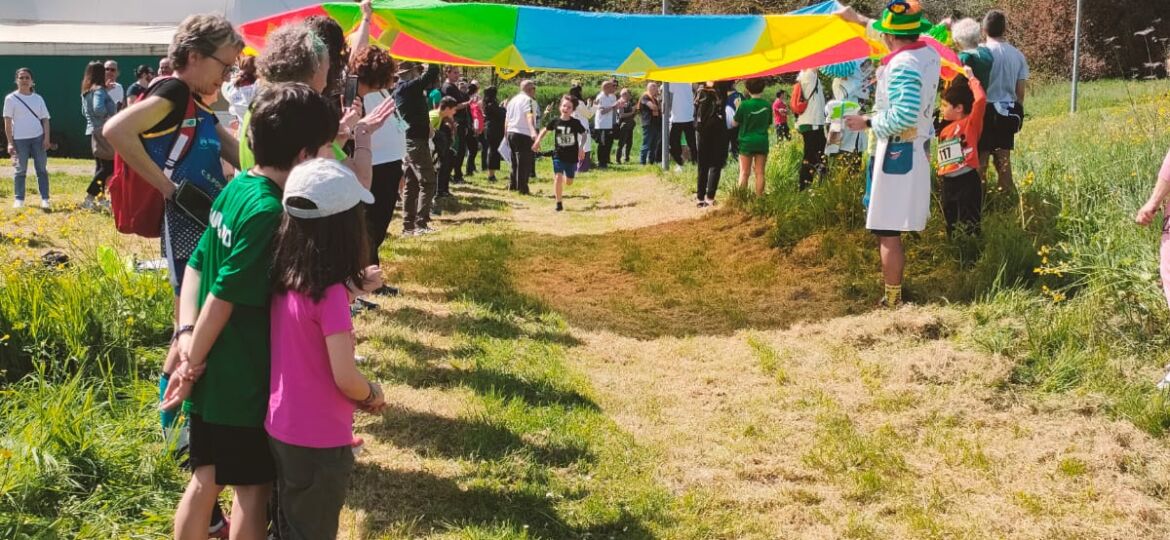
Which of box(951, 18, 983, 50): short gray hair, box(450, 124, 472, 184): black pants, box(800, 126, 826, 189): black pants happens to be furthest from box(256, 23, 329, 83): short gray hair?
box(450, 124, 472, 184): black pants

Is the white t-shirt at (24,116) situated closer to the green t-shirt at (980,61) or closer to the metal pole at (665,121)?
the metal pole at (665,121)

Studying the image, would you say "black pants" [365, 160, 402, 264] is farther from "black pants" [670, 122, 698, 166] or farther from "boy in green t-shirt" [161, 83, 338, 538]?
"black pants" [670, 122, 698, 166]

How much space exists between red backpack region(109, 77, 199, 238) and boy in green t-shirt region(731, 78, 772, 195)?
805cm

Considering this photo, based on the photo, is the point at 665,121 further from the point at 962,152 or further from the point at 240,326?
the point at 240,326

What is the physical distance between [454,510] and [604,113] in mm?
18197

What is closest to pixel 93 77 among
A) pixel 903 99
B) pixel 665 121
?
pixel 665 121

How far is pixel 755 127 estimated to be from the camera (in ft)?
36.6

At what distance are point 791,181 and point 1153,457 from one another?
22.1ft

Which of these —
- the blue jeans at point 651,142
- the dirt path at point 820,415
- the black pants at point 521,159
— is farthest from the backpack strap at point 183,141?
the blue jeans at point 651,142

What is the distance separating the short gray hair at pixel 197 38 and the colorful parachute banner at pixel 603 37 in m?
4.83

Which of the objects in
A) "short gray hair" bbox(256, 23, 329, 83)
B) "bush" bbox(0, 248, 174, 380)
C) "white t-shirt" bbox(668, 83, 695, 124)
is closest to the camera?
"short gray hair" bbox(256, 23, 329, 83)

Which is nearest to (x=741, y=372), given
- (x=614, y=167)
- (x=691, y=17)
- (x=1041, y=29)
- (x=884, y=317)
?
(x=884, y=317)

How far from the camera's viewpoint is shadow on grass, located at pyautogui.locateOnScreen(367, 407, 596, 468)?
14.5 feet

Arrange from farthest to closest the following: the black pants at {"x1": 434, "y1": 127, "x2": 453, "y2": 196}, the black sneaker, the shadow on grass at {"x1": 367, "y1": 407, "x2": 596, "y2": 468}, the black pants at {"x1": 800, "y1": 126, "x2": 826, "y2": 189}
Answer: the black pants at {"x1": 434, "y1": 127, "x2": 453, "y2": 196} < the black pants at {"x1": 800, "y1": 126, "x2": 826, "y2": 189} < the black sneaker < the shadow on grass at {"x1": 367, "y1": 407, "x2": 596, "y2": 468}
